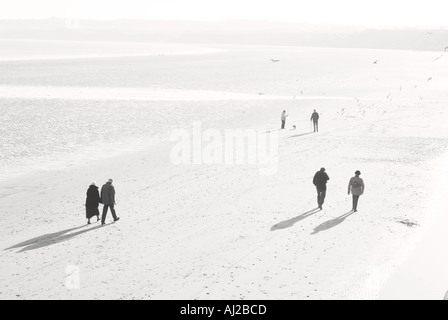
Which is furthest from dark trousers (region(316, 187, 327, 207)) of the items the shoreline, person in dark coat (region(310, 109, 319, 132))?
person in dark coat (region(310, 109, 319, 132))

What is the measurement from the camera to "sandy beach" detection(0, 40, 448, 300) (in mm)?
10570

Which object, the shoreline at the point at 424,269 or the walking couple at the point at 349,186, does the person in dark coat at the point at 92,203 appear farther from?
the shoreline at the point at 424,269

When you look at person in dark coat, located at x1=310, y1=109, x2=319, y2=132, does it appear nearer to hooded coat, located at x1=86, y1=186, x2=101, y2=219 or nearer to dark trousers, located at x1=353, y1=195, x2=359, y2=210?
dark trousers, located at x1=353, y1=195, x2=359, y2=210

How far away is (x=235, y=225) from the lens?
14.2 metres

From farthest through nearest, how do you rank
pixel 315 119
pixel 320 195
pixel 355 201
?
pixel 315 119
pixel 320 195
pixel 355 201


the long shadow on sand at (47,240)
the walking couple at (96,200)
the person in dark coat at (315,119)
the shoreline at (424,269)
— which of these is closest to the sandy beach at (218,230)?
the long shadow on sand at (47,240)

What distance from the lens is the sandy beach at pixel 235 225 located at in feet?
34.7

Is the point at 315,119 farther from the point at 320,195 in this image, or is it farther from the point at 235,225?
the point at 235,225

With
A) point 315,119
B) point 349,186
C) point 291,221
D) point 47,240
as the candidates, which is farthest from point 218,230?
point 315,119

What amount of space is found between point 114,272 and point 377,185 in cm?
1041

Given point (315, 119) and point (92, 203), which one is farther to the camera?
point (315, 119)

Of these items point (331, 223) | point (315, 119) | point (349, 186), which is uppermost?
point (315, 119)

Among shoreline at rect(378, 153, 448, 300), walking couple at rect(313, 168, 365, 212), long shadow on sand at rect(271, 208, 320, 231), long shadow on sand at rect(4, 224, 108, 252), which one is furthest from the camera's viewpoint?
walking couple at rect(313, 168, 365, 212)
